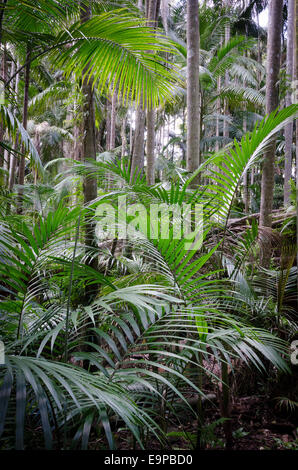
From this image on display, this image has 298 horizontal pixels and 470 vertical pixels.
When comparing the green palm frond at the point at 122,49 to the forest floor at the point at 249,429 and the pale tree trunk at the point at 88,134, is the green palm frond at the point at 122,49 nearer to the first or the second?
the pale tree trunk at the point at 88,134

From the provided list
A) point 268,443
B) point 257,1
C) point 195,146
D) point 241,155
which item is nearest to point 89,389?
point 241,155

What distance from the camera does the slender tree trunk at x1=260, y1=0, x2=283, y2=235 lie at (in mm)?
3328

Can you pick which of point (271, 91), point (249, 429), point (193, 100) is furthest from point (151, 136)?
point (249, 429)

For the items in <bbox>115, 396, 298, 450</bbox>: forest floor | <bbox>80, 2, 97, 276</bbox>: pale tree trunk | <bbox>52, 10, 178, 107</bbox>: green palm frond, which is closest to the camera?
<bbox>52, 10, 178, 107</bbox>: green palm frond

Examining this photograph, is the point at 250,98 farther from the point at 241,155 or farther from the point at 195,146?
the point at 241,155

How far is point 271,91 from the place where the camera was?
10.9 feet

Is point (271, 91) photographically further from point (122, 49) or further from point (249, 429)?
point (249, 429)

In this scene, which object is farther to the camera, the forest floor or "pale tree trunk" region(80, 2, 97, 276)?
"pale tree trunk" region(80, 2, 97, 276)

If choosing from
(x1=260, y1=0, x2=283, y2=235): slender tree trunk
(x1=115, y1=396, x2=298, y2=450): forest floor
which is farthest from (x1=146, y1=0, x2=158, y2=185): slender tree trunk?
(x1=115, y1=396, x2=298, y2=450): forest floor

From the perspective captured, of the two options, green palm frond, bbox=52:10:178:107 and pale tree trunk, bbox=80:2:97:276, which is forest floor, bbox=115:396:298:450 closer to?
pale tree trunk, bbox=80:2:97:276

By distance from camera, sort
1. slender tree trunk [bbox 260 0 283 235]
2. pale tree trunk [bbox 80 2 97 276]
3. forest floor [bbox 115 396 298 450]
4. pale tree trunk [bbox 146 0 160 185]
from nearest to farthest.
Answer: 1. forest floor [bbox 115 396 298 450]
2. pale tree trunk [bbox 80 2 97 276]
3. slender tree trunk [bbox 260 0 283 235]
4. pale tree trunk [bbox 146 0 160 185]

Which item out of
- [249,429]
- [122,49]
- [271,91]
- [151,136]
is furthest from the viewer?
[151,136]

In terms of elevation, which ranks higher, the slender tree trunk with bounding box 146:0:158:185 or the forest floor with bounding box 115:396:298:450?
the slender tree trunk with bounding box 146:0:158:185
